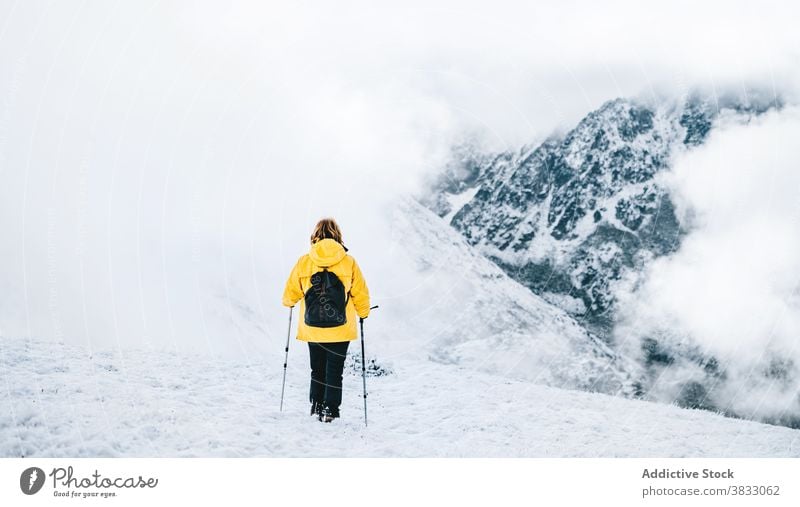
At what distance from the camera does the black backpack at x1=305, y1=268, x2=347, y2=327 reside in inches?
278

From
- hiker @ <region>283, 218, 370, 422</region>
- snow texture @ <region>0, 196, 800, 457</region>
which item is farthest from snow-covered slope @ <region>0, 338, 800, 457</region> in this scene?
hiker @ <region>283, 218, 370, 422</region>

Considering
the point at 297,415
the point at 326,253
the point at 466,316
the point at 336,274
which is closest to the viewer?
the point at 326,253

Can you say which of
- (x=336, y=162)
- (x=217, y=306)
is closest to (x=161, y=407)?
(x=217, y=306)

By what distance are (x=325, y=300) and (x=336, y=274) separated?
0.40 meters

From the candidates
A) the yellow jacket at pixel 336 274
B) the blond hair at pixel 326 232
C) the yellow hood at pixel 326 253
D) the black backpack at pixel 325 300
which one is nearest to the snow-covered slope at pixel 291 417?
the yellow jacket at pixel 336 274

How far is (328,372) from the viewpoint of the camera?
24.0 ft
